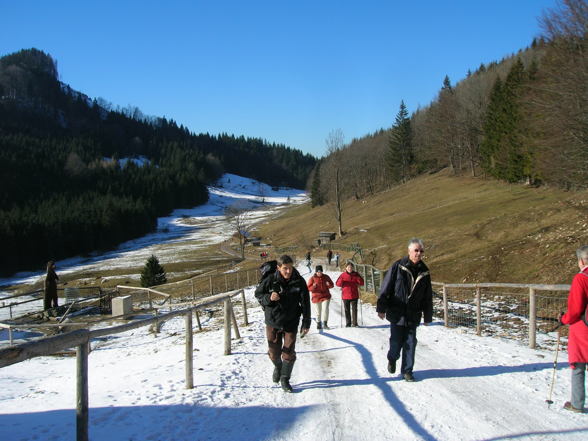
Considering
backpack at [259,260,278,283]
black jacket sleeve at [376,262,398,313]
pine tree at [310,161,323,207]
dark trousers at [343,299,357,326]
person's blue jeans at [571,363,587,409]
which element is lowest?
dark trousers at [343,299,357,326]

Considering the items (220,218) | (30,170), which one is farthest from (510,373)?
(30,170)

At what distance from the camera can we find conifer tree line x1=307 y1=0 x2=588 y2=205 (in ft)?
63.3

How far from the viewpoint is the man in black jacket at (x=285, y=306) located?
231 inches

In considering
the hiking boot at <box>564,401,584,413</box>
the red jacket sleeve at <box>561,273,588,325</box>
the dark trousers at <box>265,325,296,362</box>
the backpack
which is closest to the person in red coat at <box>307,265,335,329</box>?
the dark trousers at <box>265,325,296,362</box>

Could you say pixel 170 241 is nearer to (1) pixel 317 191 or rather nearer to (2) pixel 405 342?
(1) pixel 317 191

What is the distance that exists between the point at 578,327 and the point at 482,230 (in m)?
27.4

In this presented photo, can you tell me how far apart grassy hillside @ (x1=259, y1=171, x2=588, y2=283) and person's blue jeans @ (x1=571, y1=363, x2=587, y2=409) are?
38.8ft

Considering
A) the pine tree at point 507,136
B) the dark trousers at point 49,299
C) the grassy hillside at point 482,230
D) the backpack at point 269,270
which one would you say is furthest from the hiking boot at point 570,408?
the pine tree at point 507,136

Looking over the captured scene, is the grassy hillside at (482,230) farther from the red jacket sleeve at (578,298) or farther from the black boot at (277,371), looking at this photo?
the black boot at (277,371)

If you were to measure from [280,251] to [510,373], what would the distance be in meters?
50.3

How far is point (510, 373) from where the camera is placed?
636 cm

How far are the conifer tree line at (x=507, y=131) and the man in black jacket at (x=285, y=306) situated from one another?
18.8m

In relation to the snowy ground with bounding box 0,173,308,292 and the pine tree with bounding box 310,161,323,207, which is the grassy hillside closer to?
the snowy ground with bounding box 0,173,308,292

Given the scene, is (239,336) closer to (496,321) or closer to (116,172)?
(496,321)
